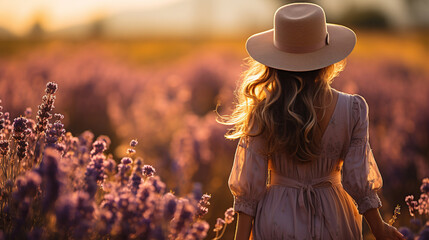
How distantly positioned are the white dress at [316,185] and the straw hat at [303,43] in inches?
8.5

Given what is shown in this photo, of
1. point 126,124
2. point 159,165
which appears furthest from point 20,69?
point 159,165

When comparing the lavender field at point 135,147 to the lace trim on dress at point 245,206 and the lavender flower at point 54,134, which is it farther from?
the lace trim on dress at point 245,206

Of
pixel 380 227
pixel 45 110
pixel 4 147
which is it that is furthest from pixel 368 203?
pixel 4 147

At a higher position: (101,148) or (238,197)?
(101,148)

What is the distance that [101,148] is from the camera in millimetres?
2178

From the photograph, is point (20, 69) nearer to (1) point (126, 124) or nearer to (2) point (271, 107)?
(1) point (126, 124)

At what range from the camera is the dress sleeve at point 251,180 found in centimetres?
223

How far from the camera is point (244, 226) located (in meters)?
2.24

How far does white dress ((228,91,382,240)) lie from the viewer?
2.22 m

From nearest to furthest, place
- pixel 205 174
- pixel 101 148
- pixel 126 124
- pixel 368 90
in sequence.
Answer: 1. pixel 101 148
2. pixel 205 174
3. pixel 126 124
4. pixel 368 90

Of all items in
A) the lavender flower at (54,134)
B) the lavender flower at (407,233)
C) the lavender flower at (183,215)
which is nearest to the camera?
the lavender flower at (183,215)

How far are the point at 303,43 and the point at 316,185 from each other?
695 millimetres

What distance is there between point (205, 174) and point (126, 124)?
59.2 inches

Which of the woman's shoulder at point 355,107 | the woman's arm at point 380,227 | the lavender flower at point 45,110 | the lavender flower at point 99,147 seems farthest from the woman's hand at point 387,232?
the lavender flower at point 45,110
